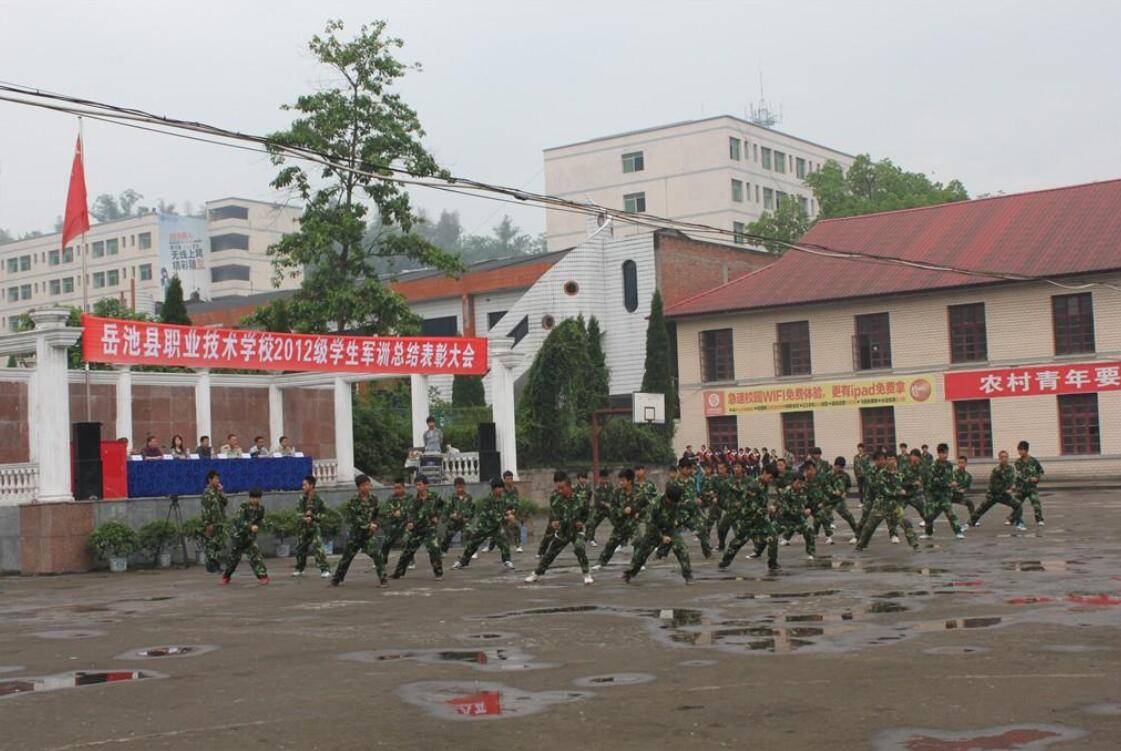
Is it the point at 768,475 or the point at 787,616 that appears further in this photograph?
the point at 768,475

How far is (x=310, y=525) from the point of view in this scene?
70.0ft

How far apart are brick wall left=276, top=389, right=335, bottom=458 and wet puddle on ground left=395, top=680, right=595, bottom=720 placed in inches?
1014

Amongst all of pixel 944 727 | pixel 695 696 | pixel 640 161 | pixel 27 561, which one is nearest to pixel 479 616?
pixel 695 696

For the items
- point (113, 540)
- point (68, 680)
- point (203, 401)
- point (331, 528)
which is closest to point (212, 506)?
point (113, 540)

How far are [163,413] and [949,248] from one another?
1129 inches

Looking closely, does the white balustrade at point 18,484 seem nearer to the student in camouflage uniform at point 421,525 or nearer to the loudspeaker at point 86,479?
the loudspeaker at point 86,479

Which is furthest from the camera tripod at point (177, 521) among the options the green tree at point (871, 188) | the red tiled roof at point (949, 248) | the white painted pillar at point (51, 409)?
the green tree at point (871, 188)

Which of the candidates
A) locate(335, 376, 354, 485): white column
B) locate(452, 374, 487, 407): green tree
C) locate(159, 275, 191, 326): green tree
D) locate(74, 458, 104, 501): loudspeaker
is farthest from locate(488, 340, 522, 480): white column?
locate(452, 374, 487, 407): green tree

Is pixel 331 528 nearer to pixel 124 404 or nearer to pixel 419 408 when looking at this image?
pixel 124 404

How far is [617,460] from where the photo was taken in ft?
161

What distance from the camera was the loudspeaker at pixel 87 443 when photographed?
2503 centimetres

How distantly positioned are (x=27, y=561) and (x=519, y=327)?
104 ft

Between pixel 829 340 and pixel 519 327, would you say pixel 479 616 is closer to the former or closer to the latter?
pixel 829 340

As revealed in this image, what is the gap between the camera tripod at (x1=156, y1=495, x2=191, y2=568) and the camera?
84.6ft
